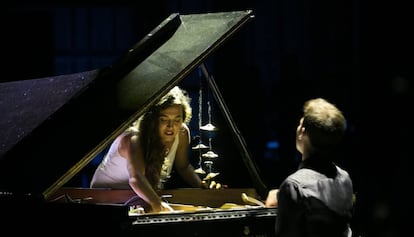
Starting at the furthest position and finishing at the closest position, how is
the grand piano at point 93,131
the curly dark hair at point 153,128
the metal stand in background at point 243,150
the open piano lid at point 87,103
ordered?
the metal stand in background at point 243,150, the curly dark hair at point 153,128, the open piano lid at point 87,103, the grand piano at point 93,131

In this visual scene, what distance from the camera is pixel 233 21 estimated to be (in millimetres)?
3133

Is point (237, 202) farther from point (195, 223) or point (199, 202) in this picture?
point (195, 223)

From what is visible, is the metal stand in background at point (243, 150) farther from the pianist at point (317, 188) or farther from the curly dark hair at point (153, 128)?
the pianist at point (317, 188)

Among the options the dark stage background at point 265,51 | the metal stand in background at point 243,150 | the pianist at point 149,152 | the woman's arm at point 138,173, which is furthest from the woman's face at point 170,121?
the dark stage background at point 265,51

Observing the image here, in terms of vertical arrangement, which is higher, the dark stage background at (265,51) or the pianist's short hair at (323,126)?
the dark stage background at (265,51)

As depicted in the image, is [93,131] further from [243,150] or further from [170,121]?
[243,150]

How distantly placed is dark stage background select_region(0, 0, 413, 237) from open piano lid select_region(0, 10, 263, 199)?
2.03 m

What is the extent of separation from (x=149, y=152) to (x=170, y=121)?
23cm

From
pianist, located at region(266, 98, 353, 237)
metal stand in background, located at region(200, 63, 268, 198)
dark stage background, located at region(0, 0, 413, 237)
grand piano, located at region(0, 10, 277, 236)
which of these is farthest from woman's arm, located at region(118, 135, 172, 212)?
dark stage background, located at region(0, 0, 413, 237)

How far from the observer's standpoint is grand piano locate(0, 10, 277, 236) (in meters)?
2.44

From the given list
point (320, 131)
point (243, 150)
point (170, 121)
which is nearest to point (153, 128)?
point (170, 121)

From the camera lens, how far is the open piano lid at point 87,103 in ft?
8.37

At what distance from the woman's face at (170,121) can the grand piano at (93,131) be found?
23.1 inches

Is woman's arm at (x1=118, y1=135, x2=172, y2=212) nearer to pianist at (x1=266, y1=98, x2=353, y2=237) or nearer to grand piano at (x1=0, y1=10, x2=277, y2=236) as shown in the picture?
grand piano at (x1=0, y1=10, x2=277, y2=236)
